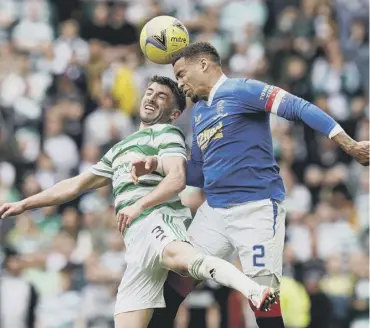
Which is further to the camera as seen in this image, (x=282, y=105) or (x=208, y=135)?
(x=208, y=135)

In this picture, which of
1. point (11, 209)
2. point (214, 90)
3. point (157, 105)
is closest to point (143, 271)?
point (11, 209)

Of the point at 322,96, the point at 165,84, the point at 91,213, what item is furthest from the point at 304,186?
the point at 165,84

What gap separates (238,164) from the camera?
29.1ft

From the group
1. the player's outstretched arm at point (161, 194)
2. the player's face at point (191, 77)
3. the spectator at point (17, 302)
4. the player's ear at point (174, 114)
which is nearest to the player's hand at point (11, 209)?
Result: the player's outstretched arm at point (161, 194)

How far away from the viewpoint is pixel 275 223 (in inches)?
351

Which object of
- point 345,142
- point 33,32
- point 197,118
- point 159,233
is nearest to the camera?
point 345,142

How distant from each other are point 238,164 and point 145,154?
2.89ft

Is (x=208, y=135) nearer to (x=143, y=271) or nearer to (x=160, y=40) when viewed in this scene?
(x=160, y=40)

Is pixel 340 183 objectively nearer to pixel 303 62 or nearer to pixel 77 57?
pixel 303 62

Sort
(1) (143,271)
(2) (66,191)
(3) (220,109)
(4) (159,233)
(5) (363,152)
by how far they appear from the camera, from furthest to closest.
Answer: (2) (66,191)
(1) (143,271)
(4) (159,233)
(3) (220,109)
(5) (363,152)

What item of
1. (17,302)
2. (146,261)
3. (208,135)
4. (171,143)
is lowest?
(17,302)

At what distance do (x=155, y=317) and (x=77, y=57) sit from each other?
8.81 m

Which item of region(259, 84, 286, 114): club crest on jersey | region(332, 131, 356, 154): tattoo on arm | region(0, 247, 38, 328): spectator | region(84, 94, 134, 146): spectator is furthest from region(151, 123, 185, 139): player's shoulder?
region(84, 94, 134, 146): spectator

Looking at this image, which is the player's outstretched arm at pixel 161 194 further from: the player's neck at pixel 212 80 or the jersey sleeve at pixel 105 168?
the jersey sleeve at pixel 105 168
